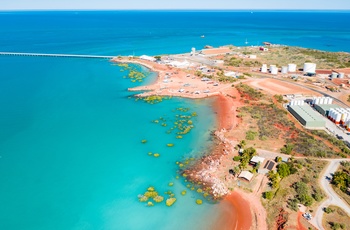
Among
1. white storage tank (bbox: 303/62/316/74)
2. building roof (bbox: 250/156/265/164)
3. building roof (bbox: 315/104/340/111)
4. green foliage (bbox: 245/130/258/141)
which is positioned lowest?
green foliage (bbox: 245/130/258/141)

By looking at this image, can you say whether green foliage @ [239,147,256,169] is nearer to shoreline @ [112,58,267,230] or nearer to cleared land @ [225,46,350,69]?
shoreline @ [112,58,267,230]

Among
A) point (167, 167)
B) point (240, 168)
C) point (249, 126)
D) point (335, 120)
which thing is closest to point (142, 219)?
point (167, 167)

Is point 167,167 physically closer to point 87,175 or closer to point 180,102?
point 87,175

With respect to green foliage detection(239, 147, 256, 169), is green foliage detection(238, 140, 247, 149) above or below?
below

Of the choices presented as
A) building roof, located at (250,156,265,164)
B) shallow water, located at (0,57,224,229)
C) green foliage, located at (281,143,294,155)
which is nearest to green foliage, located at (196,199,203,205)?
shallow water, located at (0,57,224,229)

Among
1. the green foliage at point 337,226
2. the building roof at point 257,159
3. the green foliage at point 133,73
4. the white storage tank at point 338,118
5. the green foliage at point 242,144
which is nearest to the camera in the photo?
the green foliage at point 337,226

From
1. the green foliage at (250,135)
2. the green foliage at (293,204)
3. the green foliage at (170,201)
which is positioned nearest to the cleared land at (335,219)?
the green foliage at (293,204)

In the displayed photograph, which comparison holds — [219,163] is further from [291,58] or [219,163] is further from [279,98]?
[291,58]

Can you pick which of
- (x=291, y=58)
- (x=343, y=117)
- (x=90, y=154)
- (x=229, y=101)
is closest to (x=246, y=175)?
(x=90, y=154)

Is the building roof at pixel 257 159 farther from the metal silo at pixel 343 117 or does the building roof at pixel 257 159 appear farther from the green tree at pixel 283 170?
the metal silo at pixel 343 117
